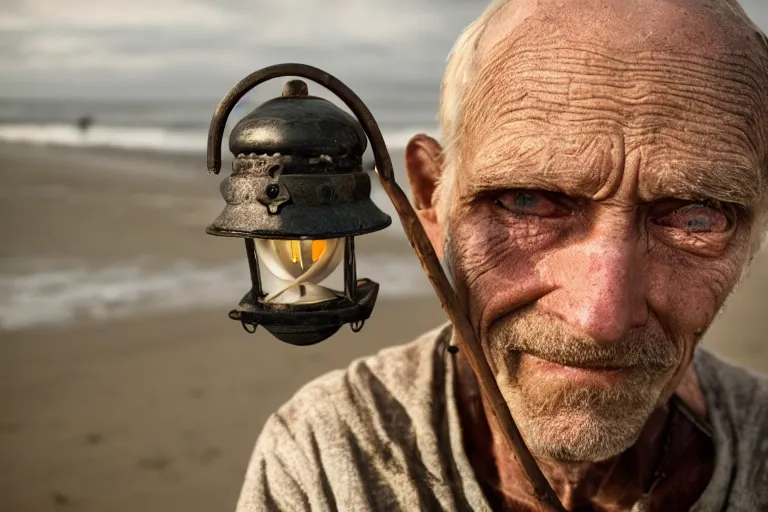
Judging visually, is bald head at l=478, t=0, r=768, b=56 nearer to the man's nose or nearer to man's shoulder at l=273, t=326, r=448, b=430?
the man's nose

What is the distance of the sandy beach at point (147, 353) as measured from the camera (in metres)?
5.86

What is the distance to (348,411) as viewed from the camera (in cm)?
219

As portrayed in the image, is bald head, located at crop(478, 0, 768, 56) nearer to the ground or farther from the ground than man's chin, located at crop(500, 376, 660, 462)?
farther from the ground

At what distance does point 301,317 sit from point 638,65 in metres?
0.94

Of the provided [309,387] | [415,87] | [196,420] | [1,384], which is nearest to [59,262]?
[1,384]

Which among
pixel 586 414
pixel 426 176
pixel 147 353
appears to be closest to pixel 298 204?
pixel 426 176

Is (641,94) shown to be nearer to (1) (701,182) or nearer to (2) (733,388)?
(1) (701,182)

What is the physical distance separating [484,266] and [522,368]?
0.27 metres

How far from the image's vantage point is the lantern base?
1643 millimetres

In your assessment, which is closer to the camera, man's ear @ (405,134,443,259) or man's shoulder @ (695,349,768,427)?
man's ear @ (405,134,443,259)

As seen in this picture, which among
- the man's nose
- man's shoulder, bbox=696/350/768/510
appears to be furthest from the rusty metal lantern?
man's shoulder, bbox=696/350/768/510

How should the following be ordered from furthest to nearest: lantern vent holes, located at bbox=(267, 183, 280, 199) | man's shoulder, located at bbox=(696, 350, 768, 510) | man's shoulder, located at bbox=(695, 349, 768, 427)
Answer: man's shoulder, located at bbox=(695, 349, 768, 427) → man's shoulder, located at bbox=(696, 350, 768, 510) → lantern vent holes, located at bbox=(267, 183, 280, 199)

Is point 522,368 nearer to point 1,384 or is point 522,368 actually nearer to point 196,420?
point 196,420

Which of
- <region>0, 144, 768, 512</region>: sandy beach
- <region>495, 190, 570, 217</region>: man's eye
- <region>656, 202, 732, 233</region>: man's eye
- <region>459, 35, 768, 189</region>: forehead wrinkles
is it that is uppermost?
<region>459, 35, 768, 189</region>: forehead wrinkles
